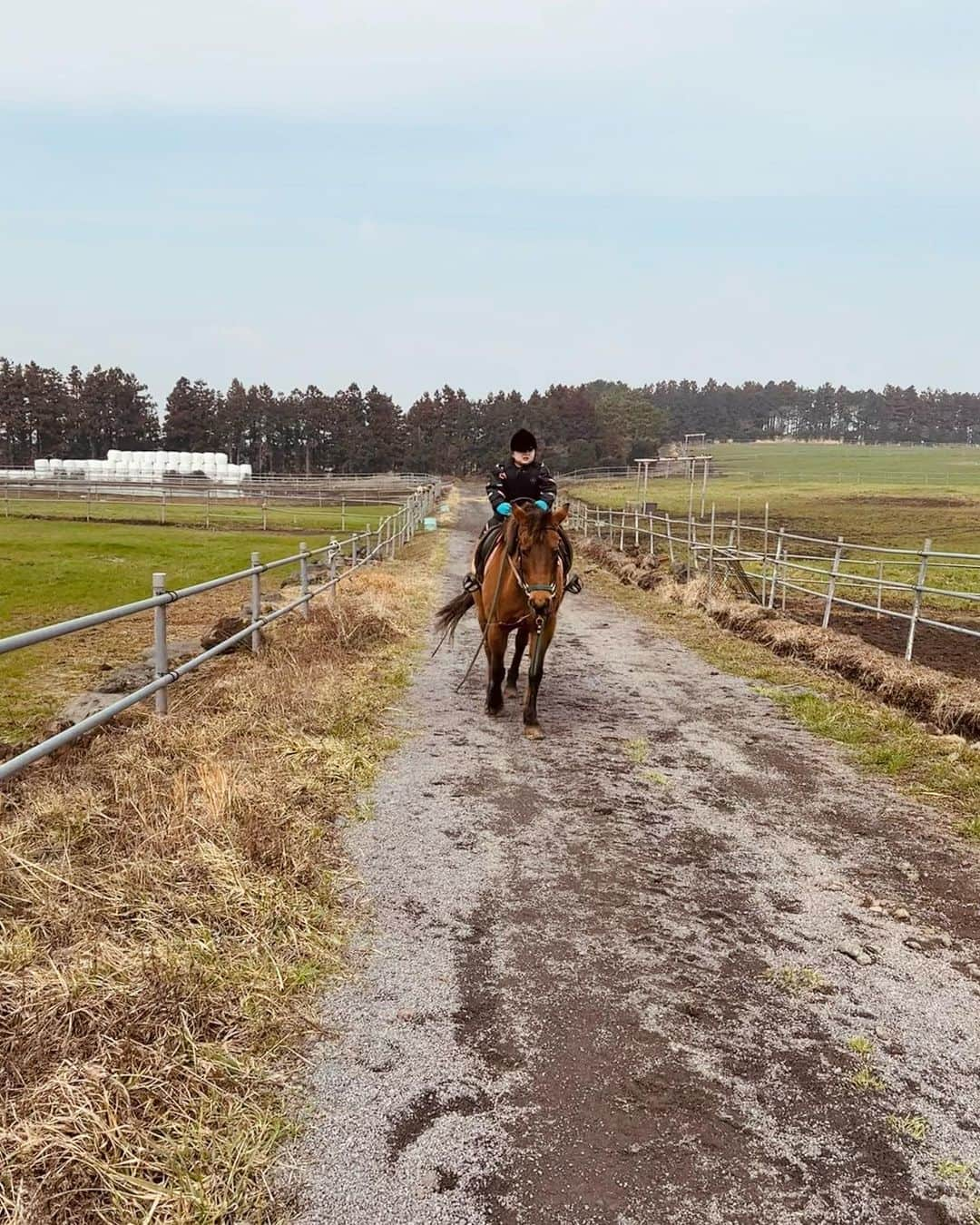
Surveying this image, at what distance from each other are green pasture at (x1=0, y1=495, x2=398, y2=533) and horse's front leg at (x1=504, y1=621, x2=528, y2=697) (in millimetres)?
24884

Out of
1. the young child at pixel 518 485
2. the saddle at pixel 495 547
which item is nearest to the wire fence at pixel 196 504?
the saddle at pixel 495 547

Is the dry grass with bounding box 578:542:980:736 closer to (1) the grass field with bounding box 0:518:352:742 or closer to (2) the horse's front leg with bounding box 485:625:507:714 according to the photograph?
(2) the horse's front leg with bounding box 485:625:507:714

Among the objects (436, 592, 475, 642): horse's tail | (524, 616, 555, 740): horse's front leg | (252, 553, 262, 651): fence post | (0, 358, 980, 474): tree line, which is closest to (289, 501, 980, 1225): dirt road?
(524, 616, 555, 740): horse's front leg

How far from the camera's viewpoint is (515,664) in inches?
316

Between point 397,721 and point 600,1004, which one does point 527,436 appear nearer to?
point 397,721

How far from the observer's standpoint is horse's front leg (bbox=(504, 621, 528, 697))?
25.2 ft

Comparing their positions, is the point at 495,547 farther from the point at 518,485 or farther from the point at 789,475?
the point at 789,475

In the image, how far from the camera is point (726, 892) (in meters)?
4.04

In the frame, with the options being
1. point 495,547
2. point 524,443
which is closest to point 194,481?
point 524,443

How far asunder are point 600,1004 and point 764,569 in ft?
45.5

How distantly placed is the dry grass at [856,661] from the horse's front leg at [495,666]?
3.93 meters

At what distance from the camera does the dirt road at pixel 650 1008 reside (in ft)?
7.39

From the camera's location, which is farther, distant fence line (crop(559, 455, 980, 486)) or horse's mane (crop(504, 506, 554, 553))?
distant fence line (crop(559, 455, 980, 486))

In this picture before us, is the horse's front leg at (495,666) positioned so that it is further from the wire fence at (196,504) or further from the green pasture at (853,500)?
the wire fence at (196,504)
